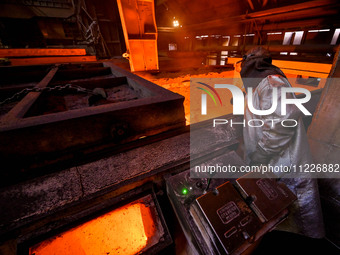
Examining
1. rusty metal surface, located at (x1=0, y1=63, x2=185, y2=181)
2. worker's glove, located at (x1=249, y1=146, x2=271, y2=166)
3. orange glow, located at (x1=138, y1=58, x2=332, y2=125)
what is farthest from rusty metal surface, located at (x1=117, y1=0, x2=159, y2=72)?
worker's glove, located at (x1=249, y1=146, x2=271, y2=166)

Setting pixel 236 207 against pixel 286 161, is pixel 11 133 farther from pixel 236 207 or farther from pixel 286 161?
pixel 286 161

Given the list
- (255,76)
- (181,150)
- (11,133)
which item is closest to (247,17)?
(255,76)

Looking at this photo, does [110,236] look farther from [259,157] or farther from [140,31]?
[140,31]

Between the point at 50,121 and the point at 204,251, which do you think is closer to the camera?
the point at 204,251

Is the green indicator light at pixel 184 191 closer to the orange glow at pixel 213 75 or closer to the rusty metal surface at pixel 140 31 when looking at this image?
the orange glow at pixel 213 75

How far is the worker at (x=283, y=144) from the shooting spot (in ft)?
5.38

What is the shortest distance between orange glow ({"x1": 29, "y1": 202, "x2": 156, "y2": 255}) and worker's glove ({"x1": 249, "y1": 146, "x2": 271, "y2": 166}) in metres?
1.53

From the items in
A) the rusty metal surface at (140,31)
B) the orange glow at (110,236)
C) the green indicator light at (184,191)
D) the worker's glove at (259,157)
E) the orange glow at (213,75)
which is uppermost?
the rusty metal surface at (140,31)

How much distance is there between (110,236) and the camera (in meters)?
1.40

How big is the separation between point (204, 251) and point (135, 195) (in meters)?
0.79

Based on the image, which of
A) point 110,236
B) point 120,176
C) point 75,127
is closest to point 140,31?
point 75,127

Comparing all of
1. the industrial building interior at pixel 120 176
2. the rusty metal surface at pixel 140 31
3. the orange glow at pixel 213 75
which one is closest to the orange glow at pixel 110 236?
the industrial building interior at pixel 120 176

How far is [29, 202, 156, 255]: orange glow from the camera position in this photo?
4.11 ft

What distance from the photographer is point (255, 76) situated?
2.09 m
